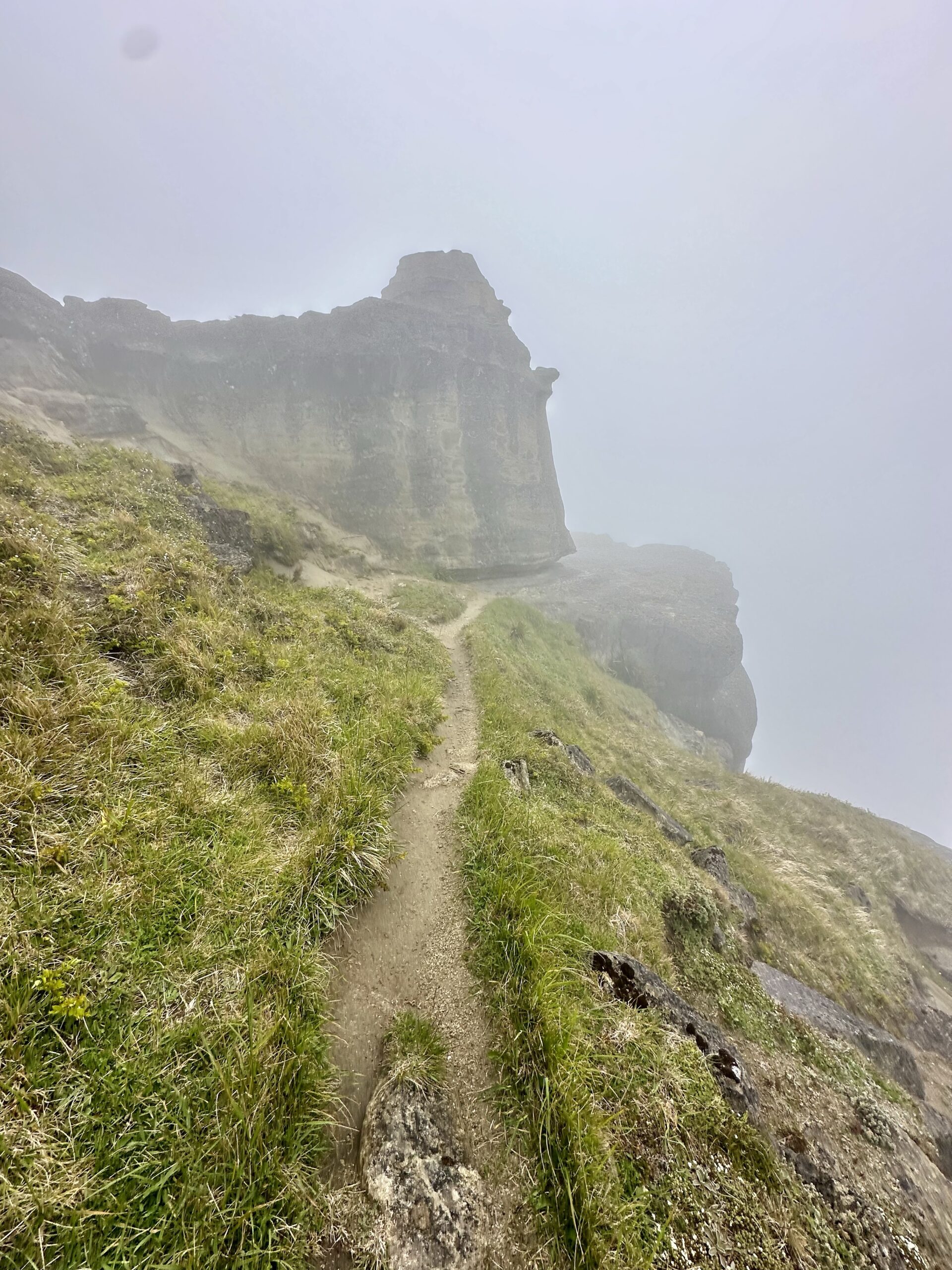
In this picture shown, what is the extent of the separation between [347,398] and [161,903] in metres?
42.0

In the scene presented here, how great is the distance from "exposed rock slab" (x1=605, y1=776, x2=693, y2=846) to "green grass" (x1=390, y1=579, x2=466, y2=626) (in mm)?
14206

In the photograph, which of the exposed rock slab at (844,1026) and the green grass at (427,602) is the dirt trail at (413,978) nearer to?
the exposed rock slab at (844,1026)

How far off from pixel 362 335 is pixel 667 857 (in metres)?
45.8

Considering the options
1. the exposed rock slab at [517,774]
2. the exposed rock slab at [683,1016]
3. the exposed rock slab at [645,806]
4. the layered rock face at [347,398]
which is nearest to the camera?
the exposed rock slab at [683,1016]

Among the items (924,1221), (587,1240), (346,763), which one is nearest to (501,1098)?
(587,1240)

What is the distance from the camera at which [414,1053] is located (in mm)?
3947

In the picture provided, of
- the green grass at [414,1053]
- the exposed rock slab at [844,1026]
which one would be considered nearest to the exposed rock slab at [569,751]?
the exposed rock slab at [844,1026]

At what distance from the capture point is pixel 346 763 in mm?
6980

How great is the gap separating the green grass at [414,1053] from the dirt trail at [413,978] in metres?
0.09

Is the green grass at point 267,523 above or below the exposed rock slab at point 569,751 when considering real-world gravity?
above

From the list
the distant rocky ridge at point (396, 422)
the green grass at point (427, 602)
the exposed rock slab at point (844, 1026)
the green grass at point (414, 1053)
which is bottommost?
the exposed rock slab at point (844, 1026)

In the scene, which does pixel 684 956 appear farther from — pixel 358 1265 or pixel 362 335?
pixel 362 335

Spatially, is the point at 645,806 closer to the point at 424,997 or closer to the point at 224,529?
the point at 424,997

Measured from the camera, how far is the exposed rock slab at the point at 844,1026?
750 centimetres
